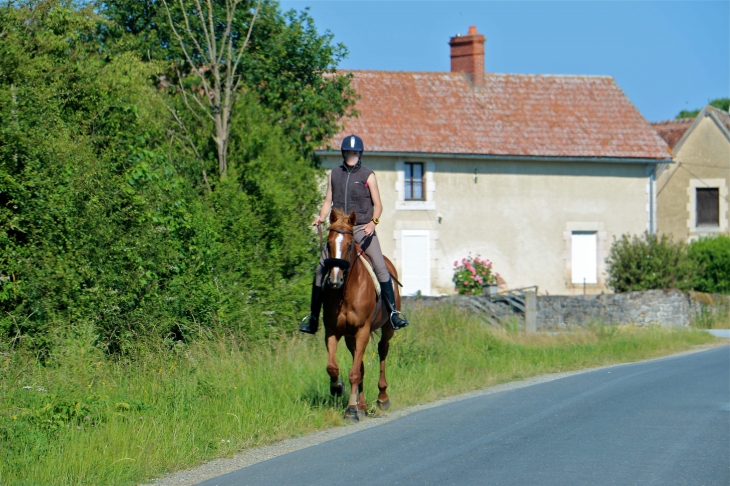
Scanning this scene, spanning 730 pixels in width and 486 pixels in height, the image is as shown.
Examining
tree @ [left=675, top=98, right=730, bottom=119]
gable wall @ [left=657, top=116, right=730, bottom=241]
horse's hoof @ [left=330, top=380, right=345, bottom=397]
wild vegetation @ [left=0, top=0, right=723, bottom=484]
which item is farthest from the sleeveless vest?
tree @ [left=675, top=98, right=730, bottom=119]

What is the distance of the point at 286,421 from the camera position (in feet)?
31.3

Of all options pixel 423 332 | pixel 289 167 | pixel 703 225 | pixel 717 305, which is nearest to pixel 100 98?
pixel 289 167

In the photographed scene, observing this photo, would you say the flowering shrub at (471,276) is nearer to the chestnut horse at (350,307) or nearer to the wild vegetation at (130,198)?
the wild vegetation at (130,198)

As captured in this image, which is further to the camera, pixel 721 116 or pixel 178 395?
pixel 721 116

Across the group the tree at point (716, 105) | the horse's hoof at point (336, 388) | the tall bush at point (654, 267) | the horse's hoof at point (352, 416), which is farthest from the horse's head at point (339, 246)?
the tree at point (716, 105)

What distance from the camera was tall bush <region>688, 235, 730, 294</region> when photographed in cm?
3634

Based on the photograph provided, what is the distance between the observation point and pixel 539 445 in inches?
333

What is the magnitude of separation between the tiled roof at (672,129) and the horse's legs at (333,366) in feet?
121

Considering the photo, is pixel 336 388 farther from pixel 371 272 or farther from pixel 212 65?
pixel 212 65

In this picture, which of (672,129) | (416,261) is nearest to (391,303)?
(416,261)

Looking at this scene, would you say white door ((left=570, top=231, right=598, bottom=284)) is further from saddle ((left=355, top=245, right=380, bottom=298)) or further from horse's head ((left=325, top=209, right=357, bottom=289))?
horse's head ((left=325, top=209, right=357, bottom=289))

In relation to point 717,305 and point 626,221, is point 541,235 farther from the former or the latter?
point 717,305

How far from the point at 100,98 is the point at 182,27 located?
5319 millimetres

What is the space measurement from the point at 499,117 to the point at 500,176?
2577 mm
